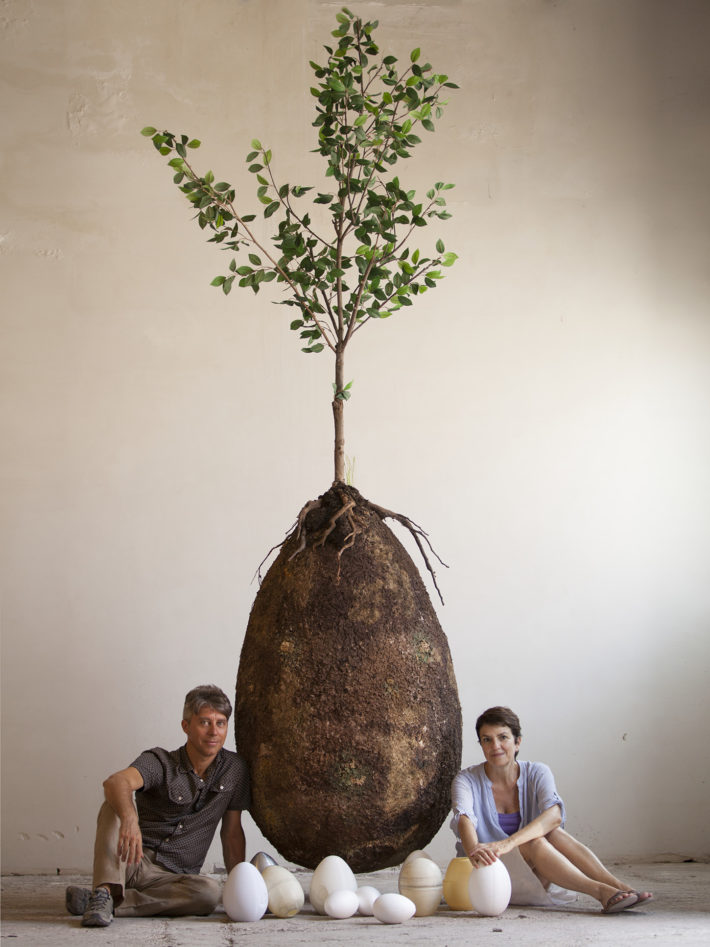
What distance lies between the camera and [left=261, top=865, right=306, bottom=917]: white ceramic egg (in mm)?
2494

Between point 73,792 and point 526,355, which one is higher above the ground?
point 526,355

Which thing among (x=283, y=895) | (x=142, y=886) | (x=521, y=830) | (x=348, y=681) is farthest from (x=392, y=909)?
(x=142, y=886)

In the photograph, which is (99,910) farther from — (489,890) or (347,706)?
(489,890)

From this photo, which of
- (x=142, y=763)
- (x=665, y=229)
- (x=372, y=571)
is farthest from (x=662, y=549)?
(x=142, y=763)

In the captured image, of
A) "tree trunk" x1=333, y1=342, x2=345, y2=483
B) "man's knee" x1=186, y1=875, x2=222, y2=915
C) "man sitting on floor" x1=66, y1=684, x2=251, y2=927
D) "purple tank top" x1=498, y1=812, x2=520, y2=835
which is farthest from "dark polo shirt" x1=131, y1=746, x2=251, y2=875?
"tree trunk" x1=333, y1=342, x2=345, y2=483

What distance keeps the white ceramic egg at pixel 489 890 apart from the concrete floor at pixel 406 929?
26mm

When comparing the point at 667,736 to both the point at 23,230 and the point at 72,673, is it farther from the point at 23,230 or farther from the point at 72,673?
the point at 23,230

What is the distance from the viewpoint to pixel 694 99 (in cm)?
394

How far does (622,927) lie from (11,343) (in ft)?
8.94

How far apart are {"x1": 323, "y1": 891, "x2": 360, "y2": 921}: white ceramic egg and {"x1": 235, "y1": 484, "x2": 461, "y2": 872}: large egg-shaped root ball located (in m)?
0.13

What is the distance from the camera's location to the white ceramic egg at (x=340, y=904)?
2.45 m

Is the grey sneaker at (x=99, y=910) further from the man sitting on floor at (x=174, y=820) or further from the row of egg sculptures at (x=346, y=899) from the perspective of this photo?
the row of egg sculptures at (x=346, y=899)

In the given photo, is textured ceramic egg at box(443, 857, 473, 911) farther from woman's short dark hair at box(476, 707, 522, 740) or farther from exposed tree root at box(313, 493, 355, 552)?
exposed tree root at box(313, 493, 355, 552)

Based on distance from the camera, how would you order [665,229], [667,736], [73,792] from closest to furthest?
1. [73,792]
2. [667,736]
3. [665,229]
